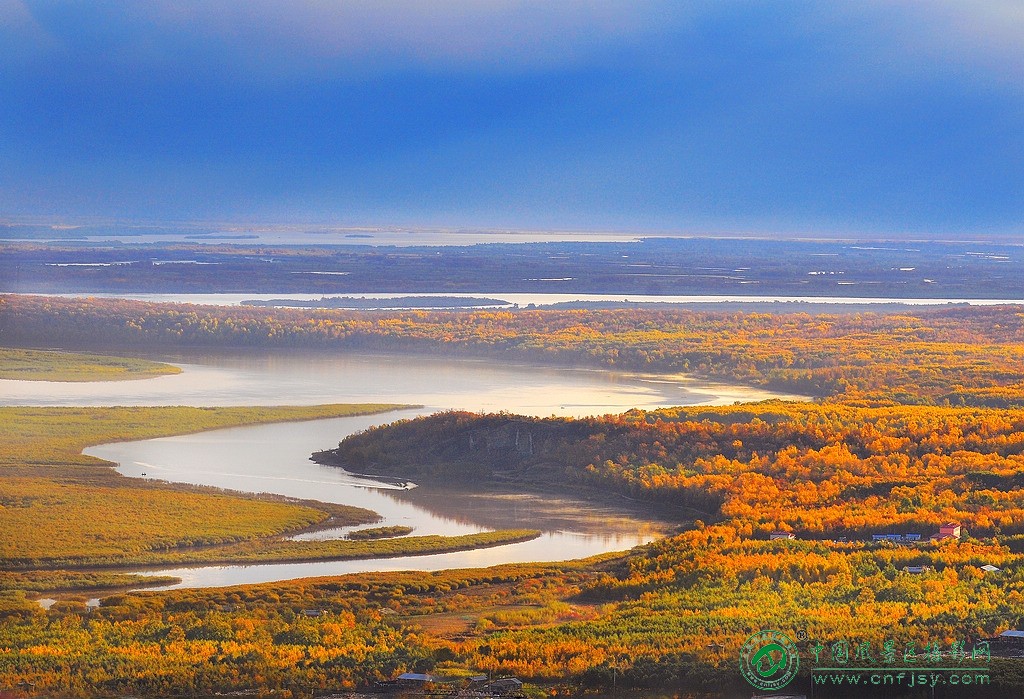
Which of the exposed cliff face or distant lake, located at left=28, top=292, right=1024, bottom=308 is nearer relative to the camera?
the exposed cliff face

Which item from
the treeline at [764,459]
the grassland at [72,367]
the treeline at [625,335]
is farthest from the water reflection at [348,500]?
the treeline at [625,335]

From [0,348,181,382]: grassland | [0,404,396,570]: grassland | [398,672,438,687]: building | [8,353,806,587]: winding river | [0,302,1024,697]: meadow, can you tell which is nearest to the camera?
[398,672,438,687]: building

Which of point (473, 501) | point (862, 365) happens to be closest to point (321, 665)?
point (473, 501)

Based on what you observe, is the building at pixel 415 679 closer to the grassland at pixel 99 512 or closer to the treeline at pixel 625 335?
the grassland at pixel 99 512

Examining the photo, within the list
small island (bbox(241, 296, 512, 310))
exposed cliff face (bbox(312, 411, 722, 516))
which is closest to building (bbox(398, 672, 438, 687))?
exposed cliff face (bbox(312, 411, 722, 516))

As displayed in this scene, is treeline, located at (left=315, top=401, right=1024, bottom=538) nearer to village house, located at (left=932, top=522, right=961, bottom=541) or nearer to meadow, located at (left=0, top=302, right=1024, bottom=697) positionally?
meadow, located at (left=0, top=302, right=1024, bottom=697)

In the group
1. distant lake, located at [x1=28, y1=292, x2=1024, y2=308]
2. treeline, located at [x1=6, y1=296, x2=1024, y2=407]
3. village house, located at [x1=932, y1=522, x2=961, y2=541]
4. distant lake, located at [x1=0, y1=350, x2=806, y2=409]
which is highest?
distant lake, located at [x1=28, y1=292, x2=1024, y2=308]
